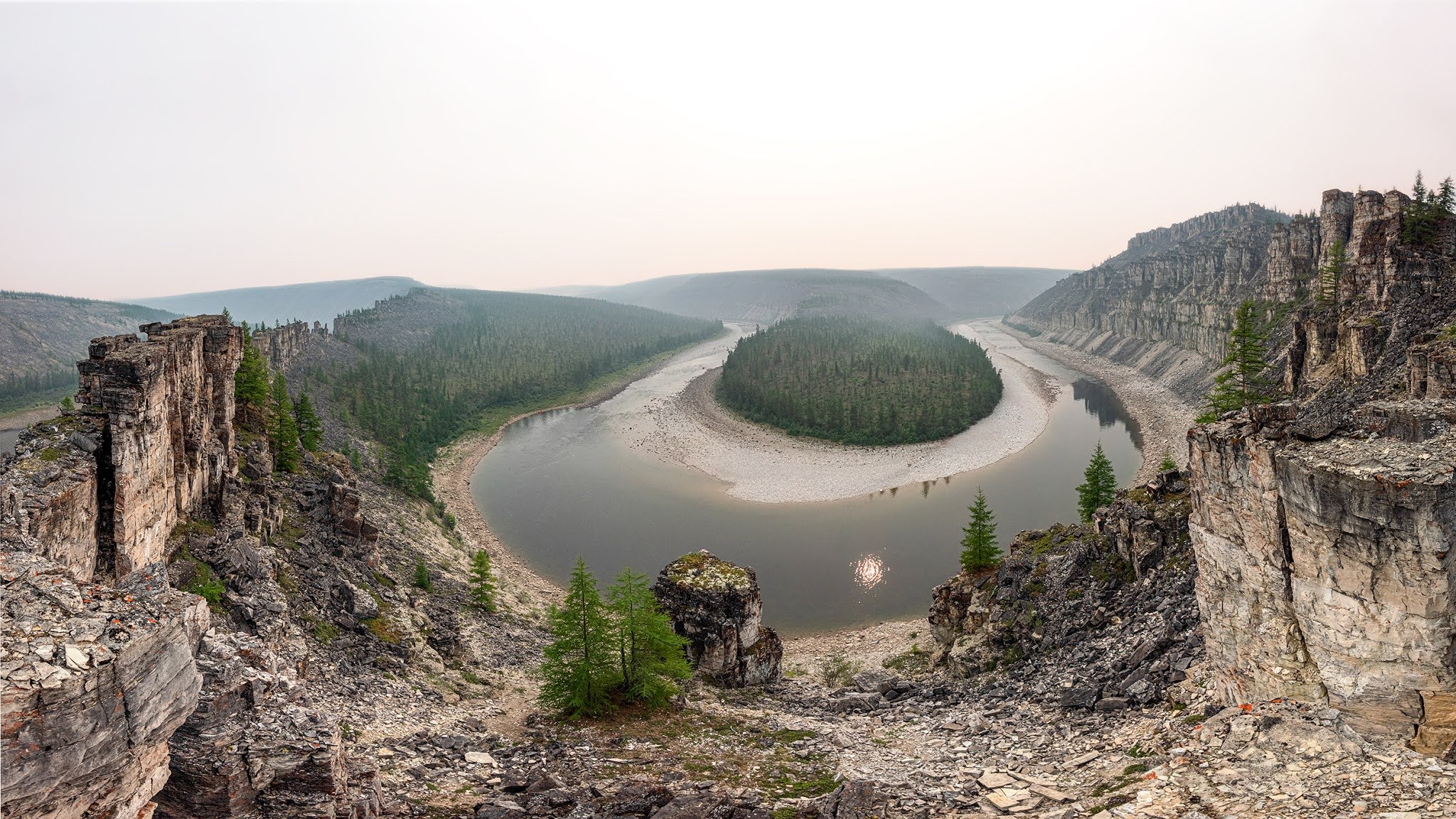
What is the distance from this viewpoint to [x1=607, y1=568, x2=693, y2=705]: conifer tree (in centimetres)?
2644

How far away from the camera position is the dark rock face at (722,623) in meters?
33.5

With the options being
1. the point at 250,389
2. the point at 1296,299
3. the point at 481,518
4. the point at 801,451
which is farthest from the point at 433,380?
the point at 1296,299

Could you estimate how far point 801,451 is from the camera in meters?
90.6

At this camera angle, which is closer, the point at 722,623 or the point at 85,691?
the point at 85,691

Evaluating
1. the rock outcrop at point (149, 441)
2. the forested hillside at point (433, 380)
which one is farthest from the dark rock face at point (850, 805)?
the forested hillside at point (433, 380)

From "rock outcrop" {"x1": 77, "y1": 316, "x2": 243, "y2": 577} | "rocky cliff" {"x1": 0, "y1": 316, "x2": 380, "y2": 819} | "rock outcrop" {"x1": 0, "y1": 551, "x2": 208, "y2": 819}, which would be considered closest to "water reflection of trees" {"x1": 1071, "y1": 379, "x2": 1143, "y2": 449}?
"rocky cliff" {"x1": 0, "y1": 316, "x2": 380, "y2": 819}

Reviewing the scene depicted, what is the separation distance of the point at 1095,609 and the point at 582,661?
846 inches

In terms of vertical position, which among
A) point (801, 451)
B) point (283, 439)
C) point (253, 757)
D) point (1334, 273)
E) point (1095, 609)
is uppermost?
point (1334, 273)

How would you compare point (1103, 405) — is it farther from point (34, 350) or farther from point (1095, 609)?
point (34, 350)

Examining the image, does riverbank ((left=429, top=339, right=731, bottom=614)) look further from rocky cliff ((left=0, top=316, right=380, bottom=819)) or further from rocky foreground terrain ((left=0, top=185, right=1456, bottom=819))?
rocky cliff ((left=0, top=316, right=380, bottom=819))

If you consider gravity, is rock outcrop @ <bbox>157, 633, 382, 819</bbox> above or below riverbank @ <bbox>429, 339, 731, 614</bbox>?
above

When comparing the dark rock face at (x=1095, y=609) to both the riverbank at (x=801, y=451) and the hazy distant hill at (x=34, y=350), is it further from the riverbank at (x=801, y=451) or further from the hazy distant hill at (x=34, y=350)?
the hazy distant hill at (x=34, y=350)

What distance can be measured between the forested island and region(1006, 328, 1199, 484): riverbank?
22512mm

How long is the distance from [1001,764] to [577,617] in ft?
49.9
